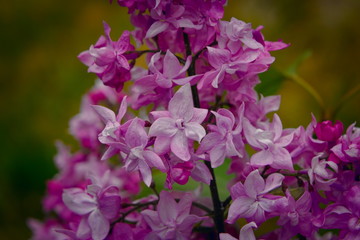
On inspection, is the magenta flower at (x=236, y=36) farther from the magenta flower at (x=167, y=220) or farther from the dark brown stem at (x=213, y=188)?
the magenta flower at (x=167, y=220)

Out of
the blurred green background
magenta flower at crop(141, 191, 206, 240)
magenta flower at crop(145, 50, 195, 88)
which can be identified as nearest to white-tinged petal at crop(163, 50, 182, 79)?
magenta flower at crop(145, 50, 195, 88)

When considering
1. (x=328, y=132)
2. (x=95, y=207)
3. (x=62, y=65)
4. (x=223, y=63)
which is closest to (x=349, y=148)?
(x=328, y=132)

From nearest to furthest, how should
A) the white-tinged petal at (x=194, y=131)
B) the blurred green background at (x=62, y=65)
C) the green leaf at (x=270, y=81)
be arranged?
the white-tinged petal at (x=194, y=131)
the green leaf at (x=270, y=81)
the blurred green background at (x=62, y=65)

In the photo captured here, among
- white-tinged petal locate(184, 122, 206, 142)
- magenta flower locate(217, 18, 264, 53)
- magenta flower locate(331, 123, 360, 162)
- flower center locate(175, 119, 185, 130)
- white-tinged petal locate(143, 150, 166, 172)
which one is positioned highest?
magenta flower locate(217, 18, 264, 53)

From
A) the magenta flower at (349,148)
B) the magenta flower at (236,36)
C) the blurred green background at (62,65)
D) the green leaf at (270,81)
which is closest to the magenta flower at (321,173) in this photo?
the magenta flower at (349,148)

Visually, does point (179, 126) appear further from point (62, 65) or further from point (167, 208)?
point (62, 65)

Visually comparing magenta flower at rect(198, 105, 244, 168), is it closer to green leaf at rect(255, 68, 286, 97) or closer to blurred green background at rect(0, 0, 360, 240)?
green leaf at rect(255, 68, 286, 97)

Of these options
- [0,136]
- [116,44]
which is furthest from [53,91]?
[116,44]
